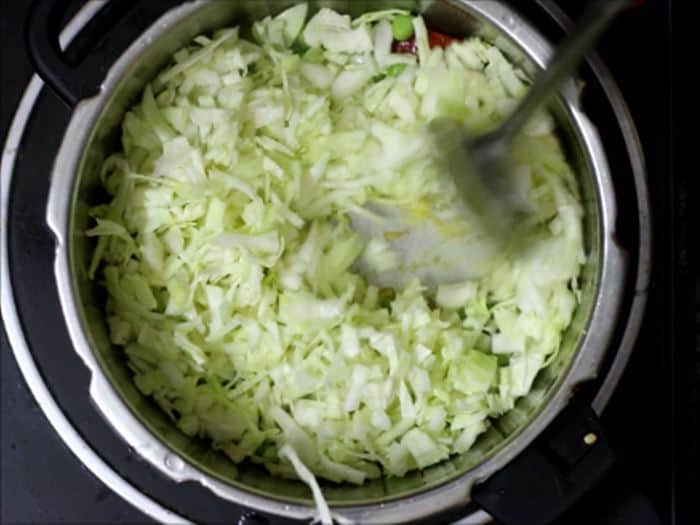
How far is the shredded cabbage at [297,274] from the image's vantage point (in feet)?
3.50

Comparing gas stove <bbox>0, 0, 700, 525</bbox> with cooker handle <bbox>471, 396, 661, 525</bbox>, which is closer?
cooker handle <bbox>471, 396, 661, 525</bbox>

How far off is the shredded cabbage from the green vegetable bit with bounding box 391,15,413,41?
0.04ft

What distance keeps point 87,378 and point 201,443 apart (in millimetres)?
148

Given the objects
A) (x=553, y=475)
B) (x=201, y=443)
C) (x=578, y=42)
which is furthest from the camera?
(x=201, y=443)

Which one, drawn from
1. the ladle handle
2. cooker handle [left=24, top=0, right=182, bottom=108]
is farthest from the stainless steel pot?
the ladle handle

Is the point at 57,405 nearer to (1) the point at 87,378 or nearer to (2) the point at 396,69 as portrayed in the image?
(1) the point at 87,378

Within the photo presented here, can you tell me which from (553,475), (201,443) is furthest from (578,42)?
(201,443)

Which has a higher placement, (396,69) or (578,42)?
(578,42)

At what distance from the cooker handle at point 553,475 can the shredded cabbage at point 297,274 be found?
0.34 feet

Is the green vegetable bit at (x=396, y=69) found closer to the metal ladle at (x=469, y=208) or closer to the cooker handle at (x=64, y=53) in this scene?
the metal ladle at (x=469, y=208)

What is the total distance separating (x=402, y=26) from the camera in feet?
3.63

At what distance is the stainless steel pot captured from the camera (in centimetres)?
96

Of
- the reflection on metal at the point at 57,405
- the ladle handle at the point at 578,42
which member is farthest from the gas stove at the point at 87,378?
the ladle handle at the point at 578,42

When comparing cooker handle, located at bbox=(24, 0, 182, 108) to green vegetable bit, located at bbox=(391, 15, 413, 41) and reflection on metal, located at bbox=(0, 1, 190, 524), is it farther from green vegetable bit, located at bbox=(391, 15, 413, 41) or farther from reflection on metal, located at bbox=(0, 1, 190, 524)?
green vegetable bit, located at bbox=(391, 15, 413, 41)
